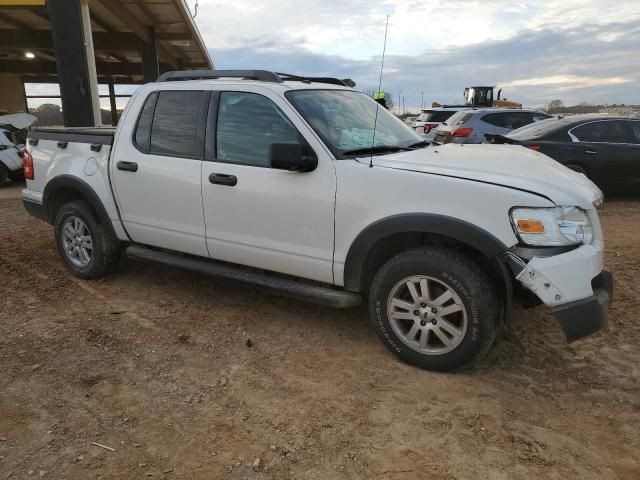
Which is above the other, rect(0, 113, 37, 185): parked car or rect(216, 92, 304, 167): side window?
rect(216, 92, 304, 167): side window

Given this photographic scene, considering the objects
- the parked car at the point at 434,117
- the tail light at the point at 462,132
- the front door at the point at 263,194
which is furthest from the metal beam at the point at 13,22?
the front door at the point at 263,194

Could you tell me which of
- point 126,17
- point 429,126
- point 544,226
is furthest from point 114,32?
point 544,226

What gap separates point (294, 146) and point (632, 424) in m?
2.55

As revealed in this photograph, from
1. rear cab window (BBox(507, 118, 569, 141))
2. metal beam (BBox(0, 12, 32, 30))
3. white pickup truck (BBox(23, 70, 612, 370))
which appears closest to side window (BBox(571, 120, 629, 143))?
rear cab window (BBox(507, 118, 569, 141))

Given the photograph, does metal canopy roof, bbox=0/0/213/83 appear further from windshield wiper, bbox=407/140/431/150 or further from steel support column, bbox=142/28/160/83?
windshield wiper, bbox=407/140/431/150

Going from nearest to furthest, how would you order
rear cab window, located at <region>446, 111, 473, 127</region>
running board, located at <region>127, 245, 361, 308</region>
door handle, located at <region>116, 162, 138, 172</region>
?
running board, located at <region>127, 245, 361, 308</region>, door handle, located at <region>116, 162, 138, 172</region>, rear cab window, located at <region>446, 111, 473, 127</region>

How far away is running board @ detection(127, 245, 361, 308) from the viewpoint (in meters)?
3.57

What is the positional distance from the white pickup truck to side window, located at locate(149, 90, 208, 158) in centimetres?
1

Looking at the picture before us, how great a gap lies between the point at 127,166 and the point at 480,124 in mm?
9200

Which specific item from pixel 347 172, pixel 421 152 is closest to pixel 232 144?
pixel 347 172

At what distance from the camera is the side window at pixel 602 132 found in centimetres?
898

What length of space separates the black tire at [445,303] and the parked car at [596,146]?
6153 mm

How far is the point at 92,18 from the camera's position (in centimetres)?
1516

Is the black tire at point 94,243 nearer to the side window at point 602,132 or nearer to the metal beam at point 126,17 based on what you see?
the side window at point 602,132
